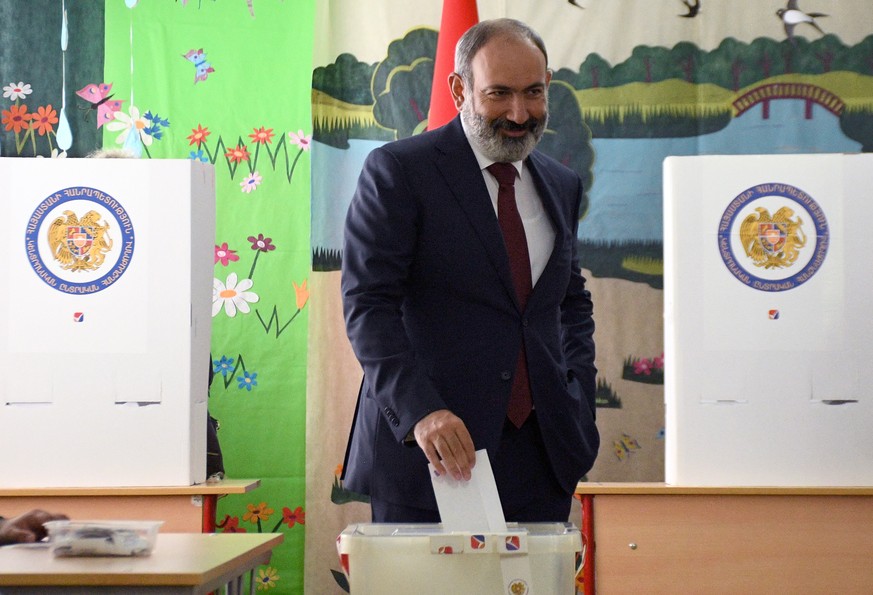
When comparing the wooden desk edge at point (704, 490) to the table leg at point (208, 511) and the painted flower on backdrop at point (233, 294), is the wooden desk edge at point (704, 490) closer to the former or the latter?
the table leg at point (208, 511)

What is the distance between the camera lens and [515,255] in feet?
5.26

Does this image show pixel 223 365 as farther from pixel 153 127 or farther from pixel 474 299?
pixel 474 299

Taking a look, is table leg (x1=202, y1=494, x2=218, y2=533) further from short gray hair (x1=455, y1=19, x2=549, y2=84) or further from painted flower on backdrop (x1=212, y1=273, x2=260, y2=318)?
short gray hair (x1=455, y1=19, x2=549, y2=84)

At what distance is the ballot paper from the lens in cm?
118

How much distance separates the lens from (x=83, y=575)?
1.30 metres

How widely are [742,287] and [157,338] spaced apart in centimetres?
148

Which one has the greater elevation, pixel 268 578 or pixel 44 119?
pixel 44 119

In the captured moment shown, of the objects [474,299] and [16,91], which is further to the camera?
[16,91]

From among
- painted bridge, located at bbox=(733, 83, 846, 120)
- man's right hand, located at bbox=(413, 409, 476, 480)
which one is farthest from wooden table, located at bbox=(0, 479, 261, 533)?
painted bridge, located at bbox=(733, 83, 846, 120)

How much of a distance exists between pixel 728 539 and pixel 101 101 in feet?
7.49

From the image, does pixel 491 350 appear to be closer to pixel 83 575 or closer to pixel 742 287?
pixel 83 575

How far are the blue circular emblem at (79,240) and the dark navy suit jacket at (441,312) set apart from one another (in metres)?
1.27

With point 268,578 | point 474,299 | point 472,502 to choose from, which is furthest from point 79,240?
point 472,502

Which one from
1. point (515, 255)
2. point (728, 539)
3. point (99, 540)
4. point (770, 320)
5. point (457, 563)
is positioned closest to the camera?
point (457, 563)
